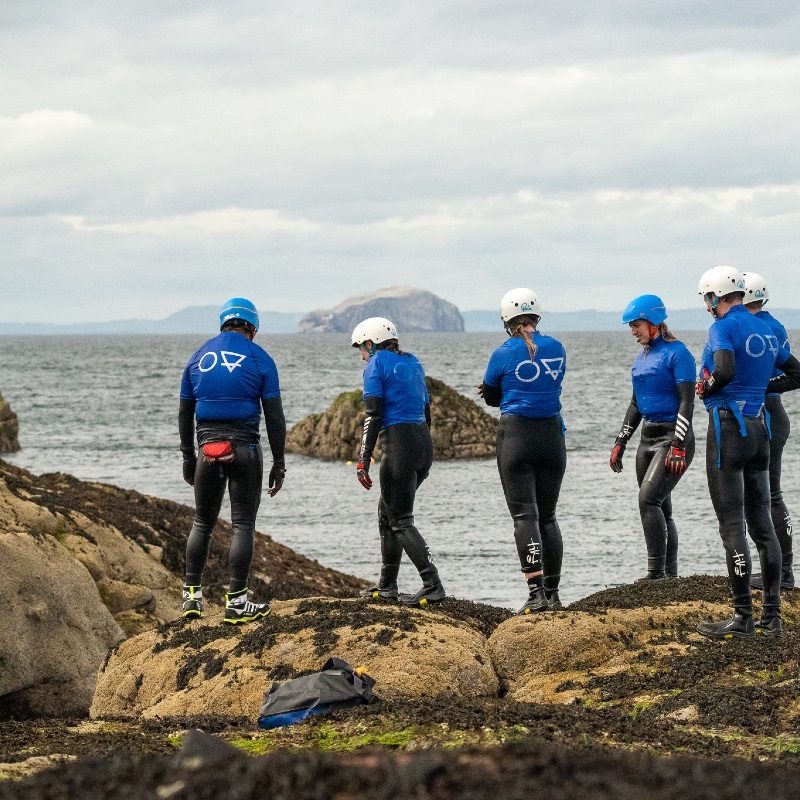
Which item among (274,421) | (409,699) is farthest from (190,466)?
(409,699)

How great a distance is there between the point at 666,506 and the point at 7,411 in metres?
42.0

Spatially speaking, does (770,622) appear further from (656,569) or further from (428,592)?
(428,592)

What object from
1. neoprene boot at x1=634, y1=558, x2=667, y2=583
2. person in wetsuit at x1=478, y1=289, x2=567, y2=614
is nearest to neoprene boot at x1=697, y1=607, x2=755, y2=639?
person in wetsuit at x1=478, y1=289, x2=567, y2=614

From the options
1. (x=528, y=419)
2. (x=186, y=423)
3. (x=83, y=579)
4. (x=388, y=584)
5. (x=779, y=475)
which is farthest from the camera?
(x=83, y=579)

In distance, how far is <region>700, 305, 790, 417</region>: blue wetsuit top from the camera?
10.4m

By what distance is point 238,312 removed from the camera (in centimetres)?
1109

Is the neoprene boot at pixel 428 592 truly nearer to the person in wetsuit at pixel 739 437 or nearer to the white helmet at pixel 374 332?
the white helmet at pixel 374 332

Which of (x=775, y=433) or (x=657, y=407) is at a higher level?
(x=657, y=407)

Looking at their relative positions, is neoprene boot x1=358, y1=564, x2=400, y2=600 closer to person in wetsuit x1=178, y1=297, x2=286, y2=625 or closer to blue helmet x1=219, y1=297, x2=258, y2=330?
person in wetsuit x1=178, y1=297, x2=286, y2=625

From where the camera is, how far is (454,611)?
39.4 feet

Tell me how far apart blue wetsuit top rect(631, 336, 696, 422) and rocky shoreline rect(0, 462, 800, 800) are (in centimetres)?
192

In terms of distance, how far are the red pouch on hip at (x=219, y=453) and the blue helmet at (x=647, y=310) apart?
176 inches

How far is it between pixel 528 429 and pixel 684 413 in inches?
71.1

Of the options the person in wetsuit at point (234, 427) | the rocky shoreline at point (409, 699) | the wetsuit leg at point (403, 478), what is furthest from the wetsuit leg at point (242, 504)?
the wetsuit leg at point (403, 478)
